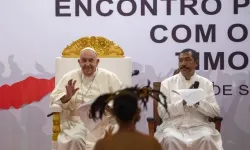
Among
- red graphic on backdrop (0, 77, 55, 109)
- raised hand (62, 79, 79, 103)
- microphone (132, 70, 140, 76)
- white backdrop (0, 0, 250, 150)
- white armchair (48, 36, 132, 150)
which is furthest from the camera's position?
red graphic on backdrop (0, 77, 55, 109)

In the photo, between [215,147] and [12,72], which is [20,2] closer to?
[12,72]

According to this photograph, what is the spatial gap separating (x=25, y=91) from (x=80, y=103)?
155cm

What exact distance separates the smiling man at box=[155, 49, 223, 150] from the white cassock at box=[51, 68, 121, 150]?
1.90ft

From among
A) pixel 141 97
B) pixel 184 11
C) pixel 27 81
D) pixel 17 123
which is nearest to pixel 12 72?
pixel 27 81

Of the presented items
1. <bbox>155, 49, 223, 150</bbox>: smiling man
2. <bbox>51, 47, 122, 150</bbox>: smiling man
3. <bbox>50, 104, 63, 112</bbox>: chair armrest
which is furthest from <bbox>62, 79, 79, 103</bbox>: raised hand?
<bbox>155, 49, 223, 150</bbox>: smiling man

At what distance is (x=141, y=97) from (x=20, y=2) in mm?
4072

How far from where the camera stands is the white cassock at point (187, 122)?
5793 mm

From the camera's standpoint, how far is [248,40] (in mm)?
7414

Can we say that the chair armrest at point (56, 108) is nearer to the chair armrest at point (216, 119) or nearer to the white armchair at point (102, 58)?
the white armchair at point (102, 58)

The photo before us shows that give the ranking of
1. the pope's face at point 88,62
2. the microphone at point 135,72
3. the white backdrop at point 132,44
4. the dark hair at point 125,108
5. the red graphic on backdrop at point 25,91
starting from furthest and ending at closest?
the red graphic on backdrop at point 25,91, the white backdrop at point 132,44, the microphone at point 135,72, the pope's face at point 88,62, the dark hair at point 125,108

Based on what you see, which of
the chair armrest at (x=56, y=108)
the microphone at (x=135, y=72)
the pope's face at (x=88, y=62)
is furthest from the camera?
the microphone at (x=135, y=72)

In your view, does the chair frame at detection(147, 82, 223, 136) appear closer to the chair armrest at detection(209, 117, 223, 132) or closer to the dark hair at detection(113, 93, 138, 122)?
the chair armrest at detection(209, 117, 223, 132)

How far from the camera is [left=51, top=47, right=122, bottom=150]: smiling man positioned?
19.1 ft

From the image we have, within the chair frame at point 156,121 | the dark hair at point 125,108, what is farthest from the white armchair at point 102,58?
the dark hair at point 125,108
